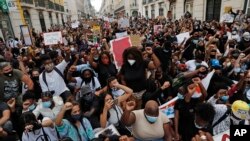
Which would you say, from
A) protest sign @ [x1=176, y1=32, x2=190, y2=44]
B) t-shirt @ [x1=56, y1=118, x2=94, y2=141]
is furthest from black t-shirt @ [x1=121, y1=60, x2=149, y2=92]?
protest sign @ [x1=176, y1=32, x2=190, y2=44]

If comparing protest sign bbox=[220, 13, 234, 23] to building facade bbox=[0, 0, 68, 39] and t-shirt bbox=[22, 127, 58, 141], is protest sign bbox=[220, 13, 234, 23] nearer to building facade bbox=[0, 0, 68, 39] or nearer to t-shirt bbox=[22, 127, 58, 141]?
t-shirt bbox=[22, 127, 58, 141]

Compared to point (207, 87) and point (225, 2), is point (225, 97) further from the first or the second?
point (225, 2)

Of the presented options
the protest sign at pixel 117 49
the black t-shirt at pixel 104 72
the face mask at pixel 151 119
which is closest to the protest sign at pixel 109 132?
the face mask at pixel 151 119

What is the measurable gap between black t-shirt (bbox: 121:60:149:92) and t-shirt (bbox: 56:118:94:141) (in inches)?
42.9

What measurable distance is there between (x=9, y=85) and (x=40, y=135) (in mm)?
1380

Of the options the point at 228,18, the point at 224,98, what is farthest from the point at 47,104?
the point at 228,18

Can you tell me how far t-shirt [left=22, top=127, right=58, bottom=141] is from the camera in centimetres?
274

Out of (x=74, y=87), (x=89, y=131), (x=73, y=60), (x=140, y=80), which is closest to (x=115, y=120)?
(x=89, y=131)

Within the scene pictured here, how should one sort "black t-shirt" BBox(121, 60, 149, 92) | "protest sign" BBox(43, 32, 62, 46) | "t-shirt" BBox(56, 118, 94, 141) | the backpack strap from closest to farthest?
"t-shirt" BBox(56, 118, 94, 141)
the backpack strap
"black t-shirt" BBox(121, 60, 149, 92)
"protest sign" BBox(43, 32, 62, 46)

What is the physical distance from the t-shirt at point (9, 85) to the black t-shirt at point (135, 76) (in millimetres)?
1753

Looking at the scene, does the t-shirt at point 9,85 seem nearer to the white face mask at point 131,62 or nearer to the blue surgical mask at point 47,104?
the blue surgical mask at point 47,104

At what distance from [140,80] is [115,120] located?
2.85 feet

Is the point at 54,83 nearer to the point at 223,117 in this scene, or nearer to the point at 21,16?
the point at 223,117

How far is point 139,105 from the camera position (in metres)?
3.64
